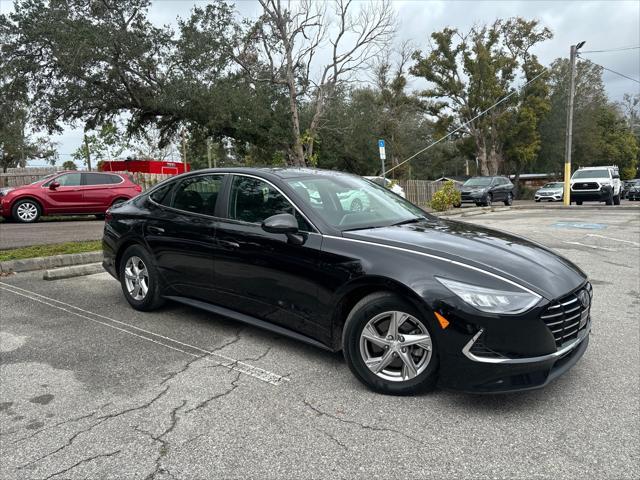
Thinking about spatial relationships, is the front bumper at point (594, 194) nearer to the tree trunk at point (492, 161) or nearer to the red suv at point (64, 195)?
the red suv at point (64, 195)

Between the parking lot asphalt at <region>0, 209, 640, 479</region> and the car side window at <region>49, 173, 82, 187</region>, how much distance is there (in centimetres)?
1146

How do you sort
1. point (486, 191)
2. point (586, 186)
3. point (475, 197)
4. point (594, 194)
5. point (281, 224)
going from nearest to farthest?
1. point (281, 224)
2. point (594, 194)
3. point (586, 186)
4. point (475, 197)
5. point (486, 191)

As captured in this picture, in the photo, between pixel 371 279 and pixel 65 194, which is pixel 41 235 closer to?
pixel 65 194

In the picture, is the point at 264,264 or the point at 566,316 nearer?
the point at 566,316

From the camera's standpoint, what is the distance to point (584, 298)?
328 cm

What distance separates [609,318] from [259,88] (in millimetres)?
23422

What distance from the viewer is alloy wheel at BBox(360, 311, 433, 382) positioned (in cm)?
308

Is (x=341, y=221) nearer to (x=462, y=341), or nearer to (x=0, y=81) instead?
(x=462, y=341)

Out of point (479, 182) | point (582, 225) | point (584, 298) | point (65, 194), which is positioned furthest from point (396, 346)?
point (479, 182)

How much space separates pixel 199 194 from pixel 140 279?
1196 millimetres

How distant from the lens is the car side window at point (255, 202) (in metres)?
3.95

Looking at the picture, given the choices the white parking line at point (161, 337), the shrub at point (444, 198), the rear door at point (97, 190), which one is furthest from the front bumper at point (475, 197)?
the white parking line at point (161, 337)

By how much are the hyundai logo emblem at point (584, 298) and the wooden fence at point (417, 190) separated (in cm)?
2425

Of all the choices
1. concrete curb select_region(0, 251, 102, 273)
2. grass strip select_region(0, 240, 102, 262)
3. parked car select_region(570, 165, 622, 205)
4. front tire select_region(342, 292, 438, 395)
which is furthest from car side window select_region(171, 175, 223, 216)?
parked car select_region(570, 165, 622, 205)
